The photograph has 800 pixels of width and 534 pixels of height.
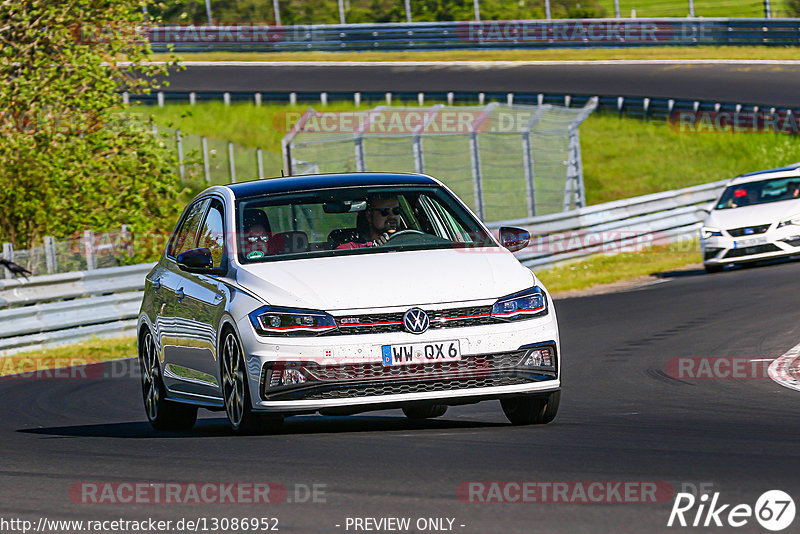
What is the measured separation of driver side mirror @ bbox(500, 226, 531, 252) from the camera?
383 inches

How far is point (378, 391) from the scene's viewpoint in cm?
854

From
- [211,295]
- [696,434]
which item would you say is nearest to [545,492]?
[696,434]

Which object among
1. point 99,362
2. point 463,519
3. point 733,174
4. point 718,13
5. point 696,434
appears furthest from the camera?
point 718,13

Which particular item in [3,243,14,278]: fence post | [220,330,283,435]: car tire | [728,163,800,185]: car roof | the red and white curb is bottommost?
[728,163,800,185]: car roof

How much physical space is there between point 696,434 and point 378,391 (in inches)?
69.0

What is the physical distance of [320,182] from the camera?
10023 millimetres

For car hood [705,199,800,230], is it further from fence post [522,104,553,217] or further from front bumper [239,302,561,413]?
front bumper [239,302,561,413]

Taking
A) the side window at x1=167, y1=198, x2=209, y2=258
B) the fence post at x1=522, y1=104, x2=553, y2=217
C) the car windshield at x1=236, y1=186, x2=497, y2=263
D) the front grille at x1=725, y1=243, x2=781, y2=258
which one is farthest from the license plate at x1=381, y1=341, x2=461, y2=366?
the fence post at x1=522, y1=104, x2=553, y2=217

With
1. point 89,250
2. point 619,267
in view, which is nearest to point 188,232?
point 89,250

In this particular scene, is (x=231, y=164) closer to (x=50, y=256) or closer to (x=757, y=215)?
(x=50, y=256)

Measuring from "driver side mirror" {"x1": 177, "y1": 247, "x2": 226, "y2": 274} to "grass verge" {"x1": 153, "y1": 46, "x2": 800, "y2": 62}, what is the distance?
39.1 meters

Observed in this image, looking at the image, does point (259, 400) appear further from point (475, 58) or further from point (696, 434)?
point (475, 58)

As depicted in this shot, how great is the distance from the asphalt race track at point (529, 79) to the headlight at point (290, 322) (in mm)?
33273

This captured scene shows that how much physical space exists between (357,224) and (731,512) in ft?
13.8
